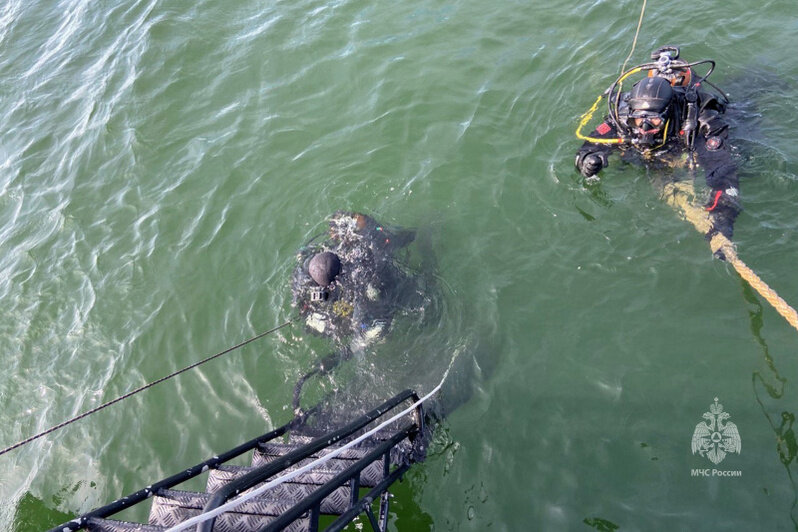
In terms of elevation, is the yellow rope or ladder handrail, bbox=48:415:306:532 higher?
ladder handrail, bbox=48:415:306:532

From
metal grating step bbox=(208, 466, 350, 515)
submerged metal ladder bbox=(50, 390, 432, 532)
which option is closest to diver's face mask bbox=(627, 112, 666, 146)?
submerged metal ladder bbox=(50, 390, 432, 532)

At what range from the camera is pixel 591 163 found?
6.29m

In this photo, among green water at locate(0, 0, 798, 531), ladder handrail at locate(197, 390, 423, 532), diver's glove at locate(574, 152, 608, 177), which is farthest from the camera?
diver's glove at locate(574, 152, 608, 177)

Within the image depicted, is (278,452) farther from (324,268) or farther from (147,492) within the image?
(324,268)

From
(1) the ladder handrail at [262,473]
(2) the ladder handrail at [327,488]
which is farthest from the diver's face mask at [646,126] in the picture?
(1) the ladder handrail at [262,473]

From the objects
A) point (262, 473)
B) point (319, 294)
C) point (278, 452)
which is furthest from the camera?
point (319, 294)

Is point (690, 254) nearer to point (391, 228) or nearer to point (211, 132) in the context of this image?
point (391, 228)

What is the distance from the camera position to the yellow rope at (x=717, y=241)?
4.57m

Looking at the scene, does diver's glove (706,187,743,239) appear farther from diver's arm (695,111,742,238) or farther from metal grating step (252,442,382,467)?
metal grating step (252,442,382,467)

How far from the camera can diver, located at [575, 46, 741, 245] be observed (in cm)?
591

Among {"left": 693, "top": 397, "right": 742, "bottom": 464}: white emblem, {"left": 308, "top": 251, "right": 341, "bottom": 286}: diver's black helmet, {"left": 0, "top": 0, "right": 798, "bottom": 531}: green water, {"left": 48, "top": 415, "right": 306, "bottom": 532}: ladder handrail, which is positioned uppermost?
{"left": 48, "top": 415, "right": 306, "bottom": 532}: ladder handrail

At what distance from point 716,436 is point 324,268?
155 inches

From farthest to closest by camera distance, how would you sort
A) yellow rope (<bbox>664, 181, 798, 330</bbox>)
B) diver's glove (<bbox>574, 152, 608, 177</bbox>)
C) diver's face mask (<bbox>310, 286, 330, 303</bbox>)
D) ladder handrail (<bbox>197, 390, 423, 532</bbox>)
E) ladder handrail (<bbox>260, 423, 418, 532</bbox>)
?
diver's glove (<bbox>574, 152, 608, 177</bbox>)
diver's face mask (<bbox>310, 286, 330, 303</bbox>)
yellow rope (<bbox>664, 181, 798, 330</bbox>)
ladder handrail (<bbox>260, 423, 418, 532</bbox>)
ladder handrail (<bbox>197, 390, 423, 532</bbox>)

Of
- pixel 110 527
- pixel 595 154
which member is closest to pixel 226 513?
pixel 110 527
